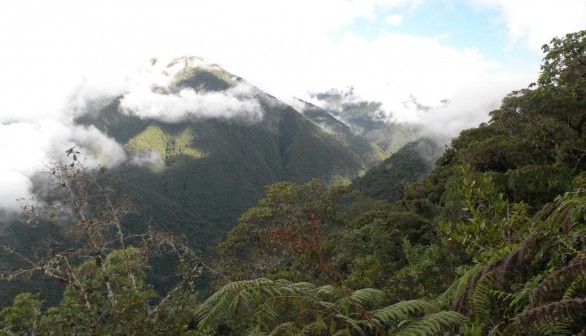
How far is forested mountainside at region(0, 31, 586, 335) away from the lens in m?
2.93

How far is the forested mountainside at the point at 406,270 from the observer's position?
2.93 metres

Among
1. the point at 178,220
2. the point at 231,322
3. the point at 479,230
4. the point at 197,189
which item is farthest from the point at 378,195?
the point at 197,189

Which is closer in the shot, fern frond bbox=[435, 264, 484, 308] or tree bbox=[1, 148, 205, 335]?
fern frond bbox=[435, 264, 484, 308]

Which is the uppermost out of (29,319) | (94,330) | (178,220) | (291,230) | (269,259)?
(291,230)

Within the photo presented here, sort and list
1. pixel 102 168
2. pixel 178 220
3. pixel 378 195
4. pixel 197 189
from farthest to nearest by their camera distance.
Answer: pixel 197 189
pixel 178 220
pixel 378 195
pixel 102 168

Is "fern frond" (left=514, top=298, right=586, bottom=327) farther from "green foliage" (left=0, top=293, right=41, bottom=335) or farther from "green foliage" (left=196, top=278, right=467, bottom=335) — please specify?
"green foliage" (left=0, top=293, right=41, bottom=335)

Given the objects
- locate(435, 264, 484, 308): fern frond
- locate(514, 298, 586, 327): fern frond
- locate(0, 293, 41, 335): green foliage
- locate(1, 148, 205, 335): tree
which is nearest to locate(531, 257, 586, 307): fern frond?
locate(514, 298, 586, 327): fern frond

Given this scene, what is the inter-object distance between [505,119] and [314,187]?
12306mm

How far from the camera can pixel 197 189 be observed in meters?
188

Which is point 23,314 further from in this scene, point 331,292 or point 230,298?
point 331,292

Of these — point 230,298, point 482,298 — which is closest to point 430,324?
point 482,298

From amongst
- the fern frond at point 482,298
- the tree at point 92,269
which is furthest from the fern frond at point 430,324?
the tree at point 92,269

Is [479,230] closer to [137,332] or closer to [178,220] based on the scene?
[137,332]

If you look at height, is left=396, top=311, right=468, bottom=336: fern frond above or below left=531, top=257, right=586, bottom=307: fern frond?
below
